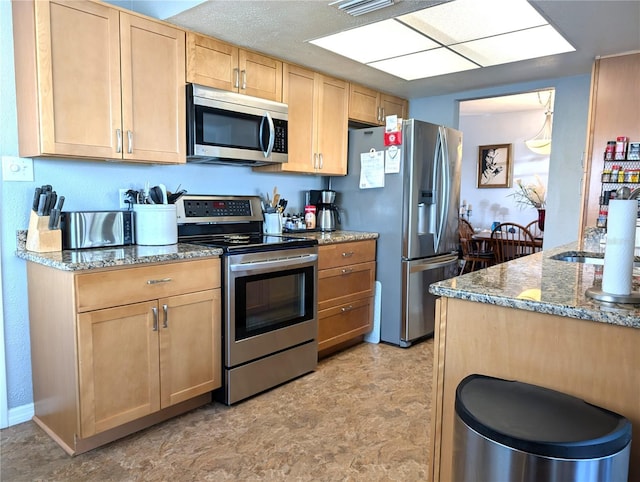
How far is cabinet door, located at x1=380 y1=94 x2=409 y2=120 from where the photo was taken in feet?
13.3

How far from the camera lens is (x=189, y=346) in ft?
7.50

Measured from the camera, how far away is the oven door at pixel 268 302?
2.42 metres

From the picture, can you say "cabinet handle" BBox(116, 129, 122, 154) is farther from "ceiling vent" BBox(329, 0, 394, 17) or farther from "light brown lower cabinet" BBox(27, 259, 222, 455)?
"ceiling vent" BBox(329, 0, 394, 17)

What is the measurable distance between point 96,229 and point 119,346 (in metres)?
0.65

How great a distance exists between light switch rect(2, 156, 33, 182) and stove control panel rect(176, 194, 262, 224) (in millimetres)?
784

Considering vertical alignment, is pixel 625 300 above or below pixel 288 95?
below

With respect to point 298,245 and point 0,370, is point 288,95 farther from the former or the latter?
point 0,370

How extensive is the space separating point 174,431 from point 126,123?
1.57 meters

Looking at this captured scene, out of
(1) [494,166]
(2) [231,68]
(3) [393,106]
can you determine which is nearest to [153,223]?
(2) [231,68]

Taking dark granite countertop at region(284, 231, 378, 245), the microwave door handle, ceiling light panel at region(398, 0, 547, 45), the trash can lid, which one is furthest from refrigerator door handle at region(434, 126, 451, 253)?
the trash can lid

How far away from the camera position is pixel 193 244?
8.23ft

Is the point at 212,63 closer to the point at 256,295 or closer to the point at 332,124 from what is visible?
the point at 332,124

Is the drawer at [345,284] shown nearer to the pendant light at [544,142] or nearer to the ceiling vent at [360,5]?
the ceiling vent at [360,5]

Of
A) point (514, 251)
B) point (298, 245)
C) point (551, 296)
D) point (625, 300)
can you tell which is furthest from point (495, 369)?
point (514, 251)
